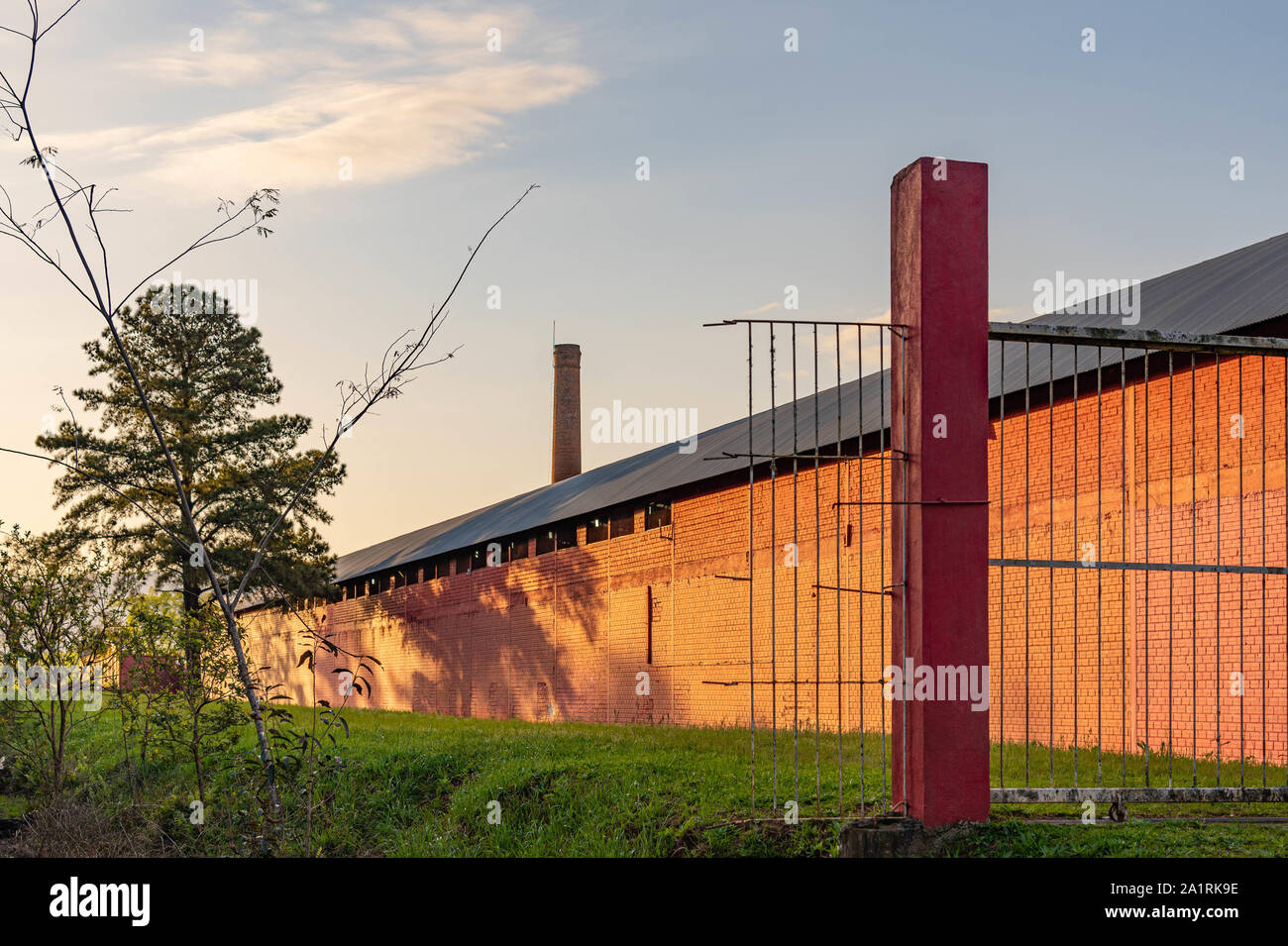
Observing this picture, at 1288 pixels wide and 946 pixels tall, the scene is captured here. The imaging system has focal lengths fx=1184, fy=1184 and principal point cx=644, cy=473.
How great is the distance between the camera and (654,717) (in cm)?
2130

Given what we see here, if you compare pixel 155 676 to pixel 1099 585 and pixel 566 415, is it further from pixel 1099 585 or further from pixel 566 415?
pixel 566 415

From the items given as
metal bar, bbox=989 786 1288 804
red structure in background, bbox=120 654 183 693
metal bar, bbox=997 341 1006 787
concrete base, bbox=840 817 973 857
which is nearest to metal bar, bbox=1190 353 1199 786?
metal bar, bbox=989 786 1288 804

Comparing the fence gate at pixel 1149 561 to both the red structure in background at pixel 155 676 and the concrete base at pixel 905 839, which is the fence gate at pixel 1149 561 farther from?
the red structure in background at pixel 155 676

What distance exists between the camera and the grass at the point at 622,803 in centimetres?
582

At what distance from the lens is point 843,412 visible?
1728cm

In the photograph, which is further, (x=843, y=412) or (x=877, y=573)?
(x=843, y=412)

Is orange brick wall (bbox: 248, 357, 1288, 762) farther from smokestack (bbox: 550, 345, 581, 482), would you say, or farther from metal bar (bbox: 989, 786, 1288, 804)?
smokestack (bbox: 550, 345, 581, 482)

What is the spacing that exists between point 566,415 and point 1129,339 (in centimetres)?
3185

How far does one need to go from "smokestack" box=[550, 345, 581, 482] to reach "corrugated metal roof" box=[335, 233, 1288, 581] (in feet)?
6.31

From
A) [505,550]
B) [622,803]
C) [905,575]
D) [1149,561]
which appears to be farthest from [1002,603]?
[505,550]

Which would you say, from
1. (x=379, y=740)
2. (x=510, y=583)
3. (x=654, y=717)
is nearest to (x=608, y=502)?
(x=654, y=717)

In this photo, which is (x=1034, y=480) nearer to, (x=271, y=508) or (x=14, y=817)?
(x=14, y=817)

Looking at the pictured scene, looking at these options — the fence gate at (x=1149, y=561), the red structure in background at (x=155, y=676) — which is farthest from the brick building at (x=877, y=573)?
the red structure in background at (x=155, y=676)

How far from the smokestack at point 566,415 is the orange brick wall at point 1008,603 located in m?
6.96
